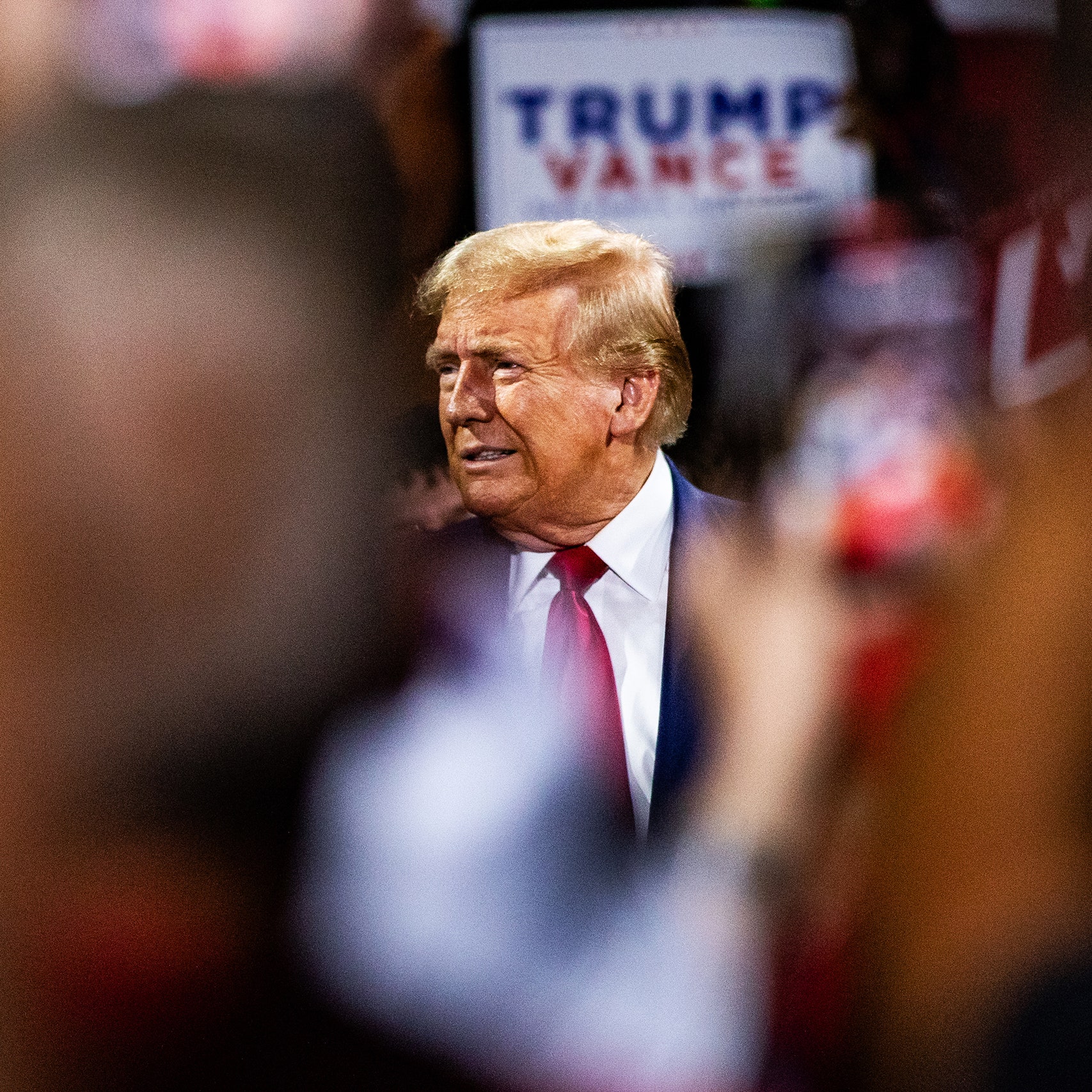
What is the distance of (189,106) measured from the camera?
82 centimetres

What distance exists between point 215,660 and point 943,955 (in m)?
0.54

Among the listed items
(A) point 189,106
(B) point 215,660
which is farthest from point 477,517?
(A) point 189,106

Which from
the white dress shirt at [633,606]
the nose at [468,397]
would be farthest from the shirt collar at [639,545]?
the nose at [468,397]

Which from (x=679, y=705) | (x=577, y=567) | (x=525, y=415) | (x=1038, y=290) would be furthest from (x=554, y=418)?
(x=1038, y=290)

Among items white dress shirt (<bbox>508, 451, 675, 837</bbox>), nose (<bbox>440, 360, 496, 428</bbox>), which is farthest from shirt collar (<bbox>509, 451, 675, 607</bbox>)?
nose (<bbox>440, 360, 496, 428</bbox>)

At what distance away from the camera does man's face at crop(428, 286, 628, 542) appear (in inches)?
31.3

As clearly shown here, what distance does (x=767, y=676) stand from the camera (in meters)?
0.84

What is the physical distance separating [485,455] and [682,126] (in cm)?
29

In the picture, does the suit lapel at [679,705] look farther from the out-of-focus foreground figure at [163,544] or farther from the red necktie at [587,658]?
the out-of-focus foreground figure at [163,544]

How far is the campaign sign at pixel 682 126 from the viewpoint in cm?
82

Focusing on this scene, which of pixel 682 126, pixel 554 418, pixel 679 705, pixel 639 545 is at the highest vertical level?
pixel 682 126

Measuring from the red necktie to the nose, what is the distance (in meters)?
0.13

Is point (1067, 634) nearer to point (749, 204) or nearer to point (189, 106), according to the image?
point (749, 204)

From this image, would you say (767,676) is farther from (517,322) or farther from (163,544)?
(163,544)
